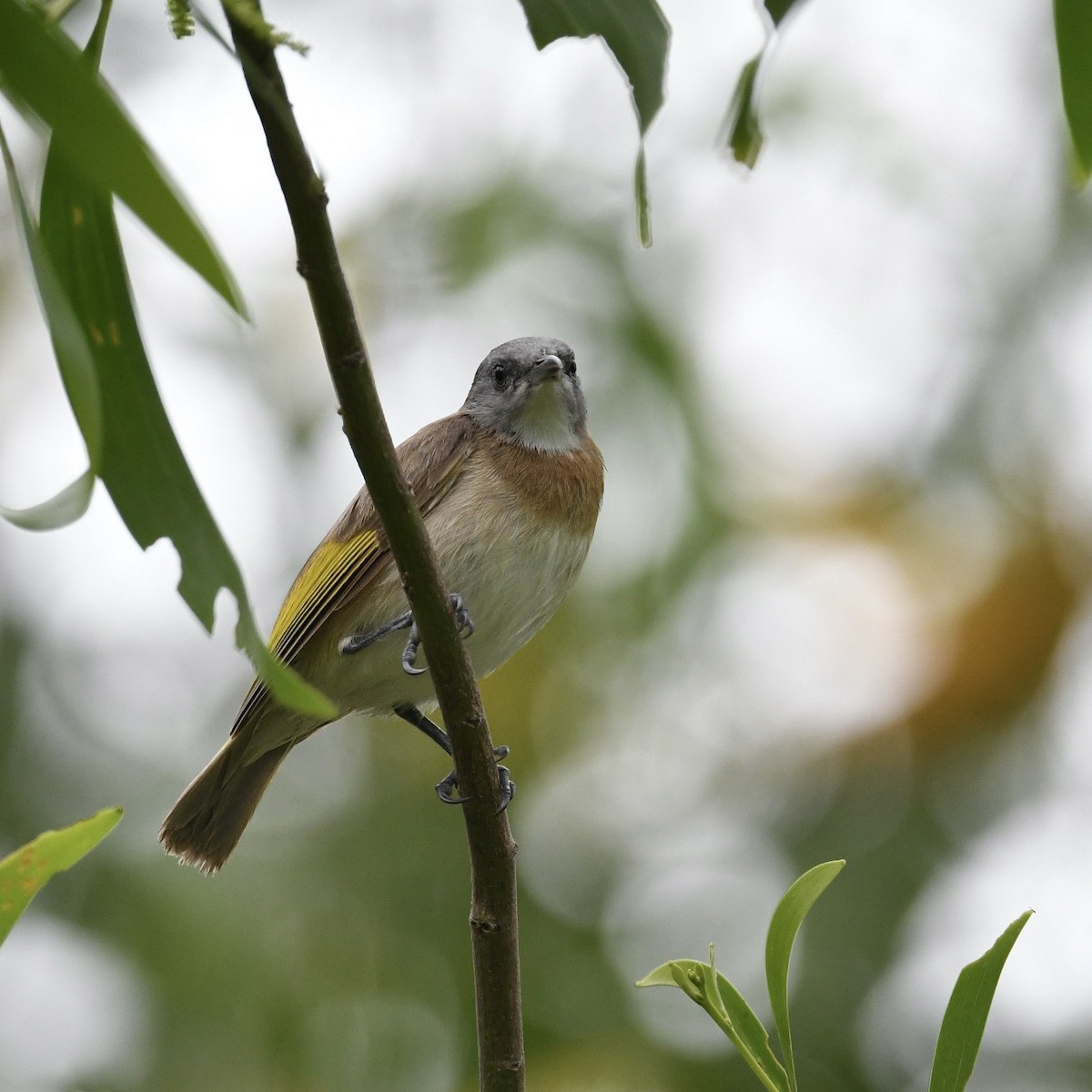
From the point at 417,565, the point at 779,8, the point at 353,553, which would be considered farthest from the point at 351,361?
→ the point at 353,553

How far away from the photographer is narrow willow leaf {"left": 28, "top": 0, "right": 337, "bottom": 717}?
1842 mm

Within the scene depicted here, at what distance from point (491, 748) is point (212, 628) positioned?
106 centimetres

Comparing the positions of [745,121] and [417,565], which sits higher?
[745,121]

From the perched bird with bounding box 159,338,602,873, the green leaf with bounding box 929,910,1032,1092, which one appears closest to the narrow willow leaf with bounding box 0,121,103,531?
the green leaf with bounding box 929,910,1032,1092

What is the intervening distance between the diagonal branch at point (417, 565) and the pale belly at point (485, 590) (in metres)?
1.34

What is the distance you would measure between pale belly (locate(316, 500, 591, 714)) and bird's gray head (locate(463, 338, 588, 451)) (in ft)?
1.30

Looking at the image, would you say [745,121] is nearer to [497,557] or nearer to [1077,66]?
[1077,66]

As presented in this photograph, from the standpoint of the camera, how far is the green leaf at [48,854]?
1896 millimetres

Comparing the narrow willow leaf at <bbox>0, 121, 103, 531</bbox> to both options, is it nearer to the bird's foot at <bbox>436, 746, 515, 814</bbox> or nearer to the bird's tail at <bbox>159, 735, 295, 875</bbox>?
the bird's foot at <bbox>436, 746, 515, 814</bbox>

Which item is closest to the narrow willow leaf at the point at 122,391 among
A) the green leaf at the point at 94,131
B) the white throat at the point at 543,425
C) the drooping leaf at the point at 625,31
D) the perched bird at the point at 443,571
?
the green leaf at the point at 94,131

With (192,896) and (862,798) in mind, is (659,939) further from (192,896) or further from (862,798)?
(192,896)

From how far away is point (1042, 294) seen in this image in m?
7.38

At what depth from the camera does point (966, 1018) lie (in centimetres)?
195

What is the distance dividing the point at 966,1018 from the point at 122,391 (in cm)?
145
